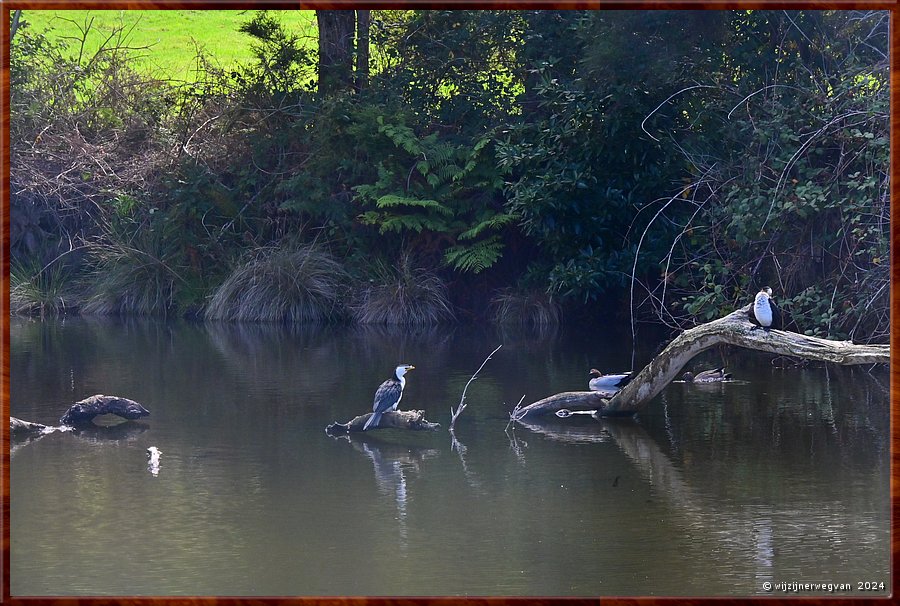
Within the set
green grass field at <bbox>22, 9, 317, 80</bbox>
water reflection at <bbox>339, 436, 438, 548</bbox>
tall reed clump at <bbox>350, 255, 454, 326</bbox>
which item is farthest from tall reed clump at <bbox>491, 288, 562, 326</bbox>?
water reflection at <bbox>339, 436, 438, 548</bbox>

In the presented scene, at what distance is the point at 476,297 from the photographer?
15891mm

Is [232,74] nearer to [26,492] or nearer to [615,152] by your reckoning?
[615,152]

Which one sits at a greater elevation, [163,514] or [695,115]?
[695,115]

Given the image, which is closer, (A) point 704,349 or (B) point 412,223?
(A) point 704,349

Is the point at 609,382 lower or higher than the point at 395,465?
higher

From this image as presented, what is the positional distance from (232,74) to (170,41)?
11.7 feet

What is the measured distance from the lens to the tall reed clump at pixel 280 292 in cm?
1534

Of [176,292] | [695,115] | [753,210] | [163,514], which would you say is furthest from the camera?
[176,292]

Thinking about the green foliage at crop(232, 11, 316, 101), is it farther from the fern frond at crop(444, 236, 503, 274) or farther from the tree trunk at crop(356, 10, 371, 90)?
the fern frond at crop(444, 236, 503, 274)

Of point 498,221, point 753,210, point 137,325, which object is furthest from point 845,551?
point 137,325

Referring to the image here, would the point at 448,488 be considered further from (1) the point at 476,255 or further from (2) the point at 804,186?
(1) the point at 476,255

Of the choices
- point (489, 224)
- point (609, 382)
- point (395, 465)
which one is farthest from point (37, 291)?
point (395, 465)

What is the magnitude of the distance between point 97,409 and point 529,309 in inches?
277

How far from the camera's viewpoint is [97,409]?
9102mm
